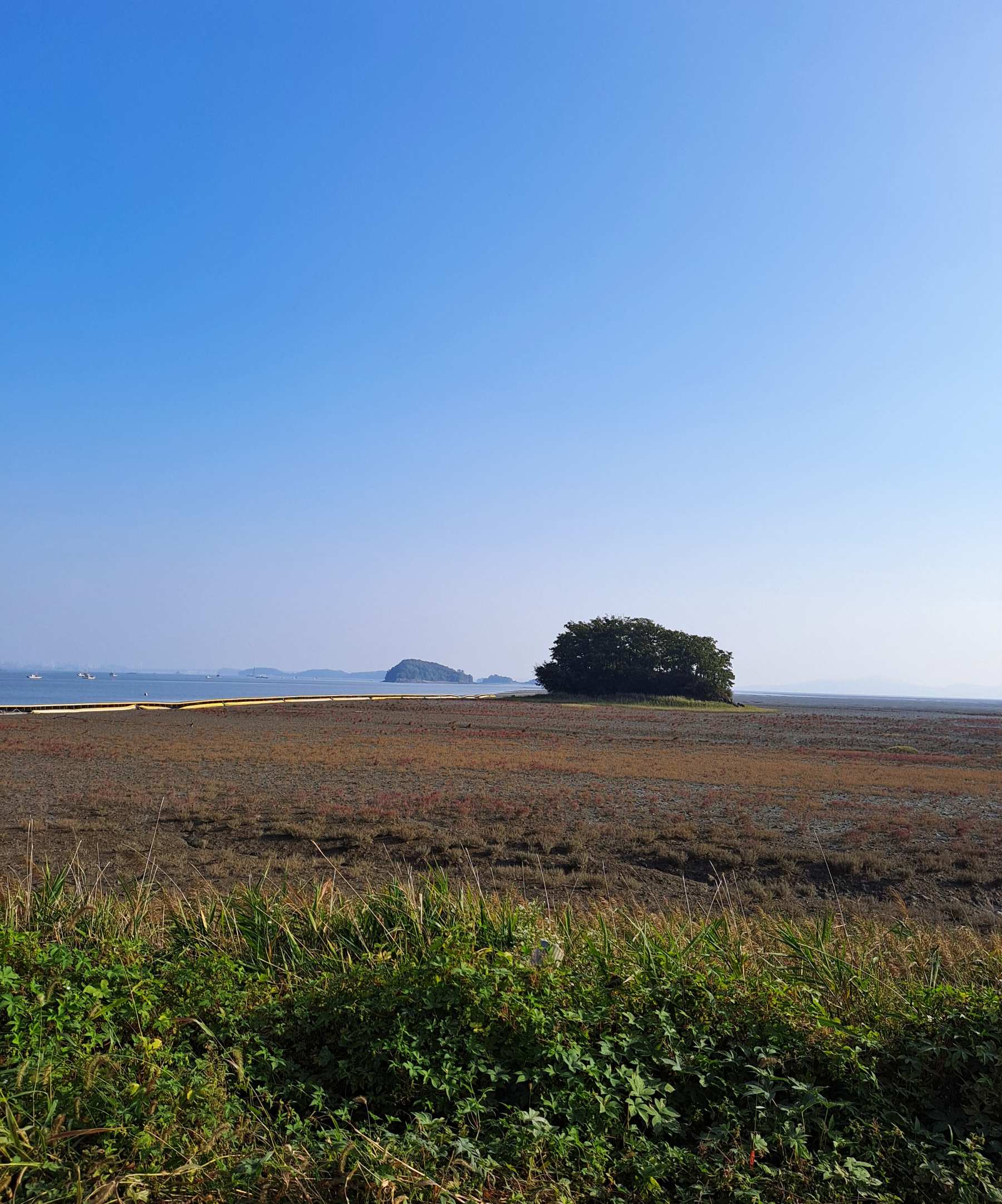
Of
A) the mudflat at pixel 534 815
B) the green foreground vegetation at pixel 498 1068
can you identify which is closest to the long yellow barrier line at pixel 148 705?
the mudflat at pixel 534 815

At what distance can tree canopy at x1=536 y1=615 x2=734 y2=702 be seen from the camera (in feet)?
246

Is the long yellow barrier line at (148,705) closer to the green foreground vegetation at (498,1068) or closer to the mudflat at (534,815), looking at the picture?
the mudflat at (534,815)

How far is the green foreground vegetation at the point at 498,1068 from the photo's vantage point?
296cm

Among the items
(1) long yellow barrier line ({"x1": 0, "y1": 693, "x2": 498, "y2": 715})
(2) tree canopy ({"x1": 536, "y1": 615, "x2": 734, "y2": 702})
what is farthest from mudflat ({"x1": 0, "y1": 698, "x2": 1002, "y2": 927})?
(2) tree canopy ({"x1": 536, "y1": 615, "x2": 734, "y2": 702})

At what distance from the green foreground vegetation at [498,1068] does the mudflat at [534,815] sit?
120 inches

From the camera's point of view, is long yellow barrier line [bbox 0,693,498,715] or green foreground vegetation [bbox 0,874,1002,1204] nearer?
green foreground vegetation [bbox 0,874,1002,1204]

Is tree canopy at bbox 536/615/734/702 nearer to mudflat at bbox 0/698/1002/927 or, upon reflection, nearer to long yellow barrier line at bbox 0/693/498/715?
long yellow barrier line at bbox 0/693/498/715

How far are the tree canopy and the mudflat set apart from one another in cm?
4523

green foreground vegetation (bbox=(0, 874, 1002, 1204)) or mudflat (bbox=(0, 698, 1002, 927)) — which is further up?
green foreground vegetation (bbox=(0, 874, 1002, 1204))

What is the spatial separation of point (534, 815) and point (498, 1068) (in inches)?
388

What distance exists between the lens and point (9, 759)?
66.6 ft

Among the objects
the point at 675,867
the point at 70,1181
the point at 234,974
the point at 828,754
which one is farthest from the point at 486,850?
the point at 828,754

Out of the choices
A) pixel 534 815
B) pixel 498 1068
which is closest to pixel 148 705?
pixel 534 815

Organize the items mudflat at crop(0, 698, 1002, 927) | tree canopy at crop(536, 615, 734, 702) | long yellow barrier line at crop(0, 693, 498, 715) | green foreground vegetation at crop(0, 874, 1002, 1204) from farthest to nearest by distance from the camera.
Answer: tree canopy at crop(536, 615, 734, 702) < long yellow barrier line at crop(0, 693, 498, 715) < mudflat at crop(0, 698, 1002, 927) < green foreground vegetation at crop(0, 874, 1002, 1204)
